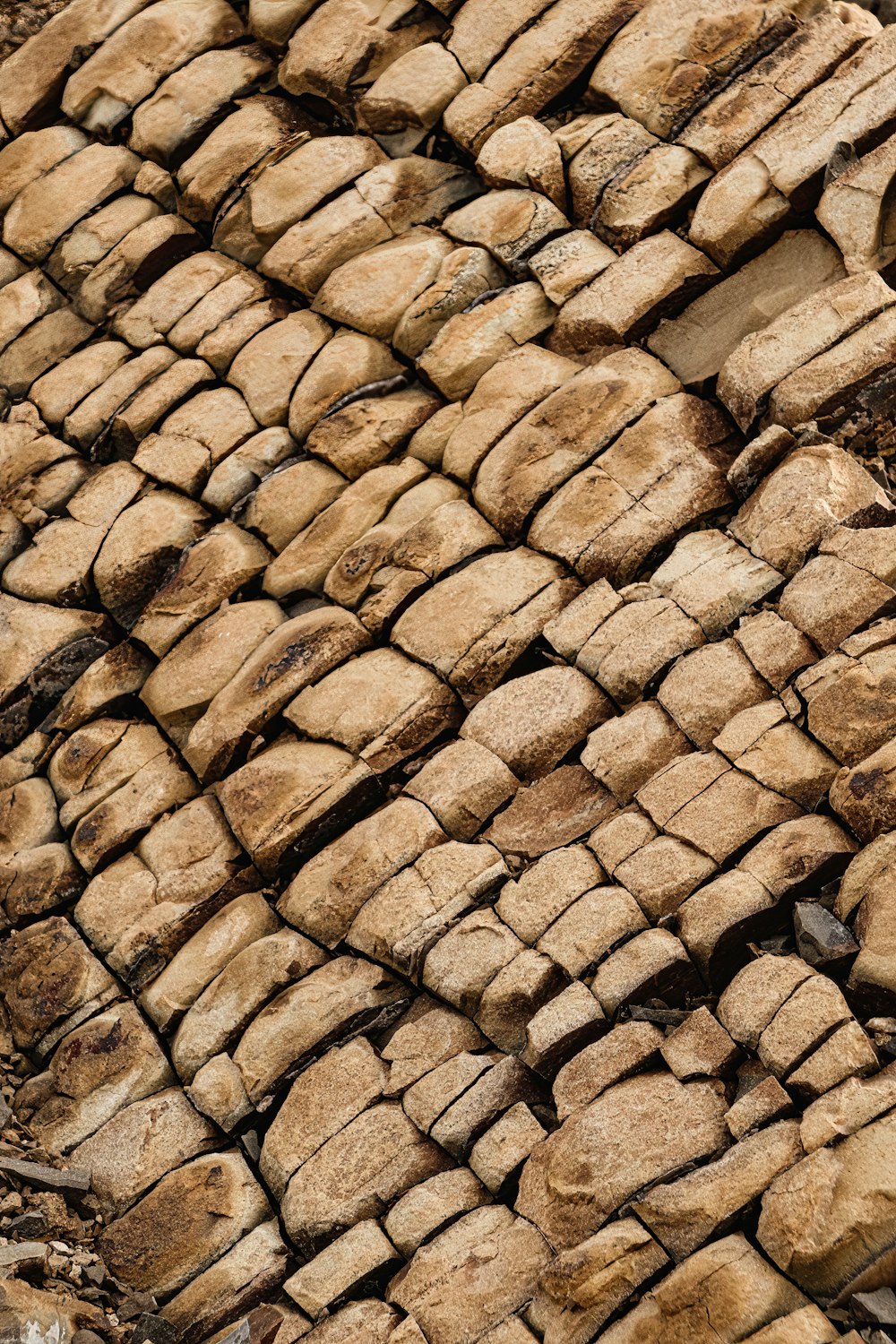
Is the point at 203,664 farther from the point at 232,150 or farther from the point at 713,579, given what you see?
the point at 232,150

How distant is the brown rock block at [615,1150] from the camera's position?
8.93 metres

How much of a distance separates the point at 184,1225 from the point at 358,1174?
1774 millimetres

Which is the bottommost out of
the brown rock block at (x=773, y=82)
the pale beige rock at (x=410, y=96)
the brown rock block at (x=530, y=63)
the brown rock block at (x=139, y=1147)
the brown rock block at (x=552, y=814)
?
the brown rock block at (x=139, y=1147)

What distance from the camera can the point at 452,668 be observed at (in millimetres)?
12500

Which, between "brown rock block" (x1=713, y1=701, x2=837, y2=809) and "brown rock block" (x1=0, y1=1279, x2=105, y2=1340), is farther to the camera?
"brown rock block" (x1=713, y1=701, x2=837, y2=809)

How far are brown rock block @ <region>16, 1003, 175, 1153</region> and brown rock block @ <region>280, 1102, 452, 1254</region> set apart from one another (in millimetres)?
2111

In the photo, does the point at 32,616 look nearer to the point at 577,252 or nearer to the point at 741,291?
the point at 577,252

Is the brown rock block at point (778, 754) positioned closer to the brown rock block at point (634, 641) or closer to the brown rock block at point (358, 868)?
the brown rock block at point (634, 641)

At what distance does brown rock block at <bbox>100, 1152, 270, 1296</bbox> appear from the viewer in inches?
421

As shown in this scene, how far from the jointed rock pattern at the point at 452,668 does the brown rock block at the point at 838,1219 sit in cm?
3

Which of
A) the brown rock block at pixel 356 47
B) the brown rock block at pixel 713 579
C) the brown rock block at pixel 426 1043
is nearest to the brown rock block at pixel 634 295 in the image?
the brown rock block at pixel 713 579

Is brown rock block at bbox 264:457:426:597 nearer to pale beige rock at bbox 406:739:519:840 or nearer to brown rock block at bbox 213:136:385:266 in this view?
pale beige rock at bbox 406:739:519:840

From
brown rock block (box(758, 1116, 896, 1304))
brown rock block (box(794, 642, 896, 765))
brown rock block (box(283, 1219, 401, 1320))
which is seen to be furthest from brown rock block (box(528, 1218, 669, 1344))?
brown rock block (box(794, 642, 896, 765))

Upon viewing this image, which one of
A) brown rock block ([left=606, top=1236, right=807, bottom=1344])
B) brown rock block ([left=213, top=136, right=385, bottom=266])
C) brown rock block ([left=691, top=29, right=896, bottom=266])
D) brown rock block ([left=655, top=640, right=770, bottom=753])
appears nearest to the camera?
brown rock block ([left=606, top=1236, right=807, bottom=1344])
